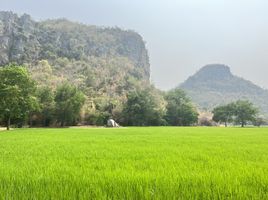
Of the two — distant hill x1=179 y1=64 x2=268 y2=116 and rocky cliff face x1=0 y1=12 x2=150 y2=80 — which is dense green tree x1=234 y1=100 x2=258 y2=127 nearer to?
rocky cliff face x1=0 y1=12 x2=150 y2=80

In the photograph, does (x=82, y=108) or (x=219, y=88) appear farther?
(x=219, y=88)

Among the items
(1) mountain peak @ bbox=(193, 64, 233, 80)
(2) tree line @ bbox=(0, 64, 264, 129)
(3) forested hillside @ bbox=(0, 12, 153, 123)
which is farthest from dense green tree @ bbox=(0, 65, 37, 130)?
(1) mountain peak @ bbox=(193, 64, 233, 80)

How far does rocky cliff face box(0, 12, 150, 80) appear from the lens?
88688 mm

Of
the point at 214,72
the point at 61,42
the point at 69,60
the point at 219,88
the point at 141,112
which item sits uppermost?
the point at 214,72

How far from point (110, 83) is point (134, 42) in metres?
73.2

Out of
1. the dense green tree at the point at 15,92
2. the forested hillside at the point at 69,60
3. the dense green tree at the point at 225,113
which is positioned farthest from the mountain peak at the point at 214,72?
the dense green tree at the point at 15,92

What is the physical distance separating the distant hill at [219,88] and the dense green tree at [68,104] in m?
86.8

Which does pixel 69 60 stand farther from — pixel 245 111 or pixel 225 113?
pixel 245 111

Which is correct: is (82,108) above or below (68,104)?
below

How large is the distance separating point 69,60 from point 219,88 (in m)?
80.6

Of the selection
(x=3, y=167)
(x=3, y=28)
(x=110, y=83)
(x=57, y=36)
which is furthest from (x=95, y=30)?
(x=3, y=167)

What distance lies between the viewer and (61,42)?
105875 mm

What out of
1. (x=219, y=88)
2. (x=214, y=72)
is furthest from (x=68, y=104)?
(x=214, y=72)

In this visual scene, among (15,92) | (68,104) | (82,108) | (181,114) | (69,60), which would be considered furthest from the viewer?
(69,60)
